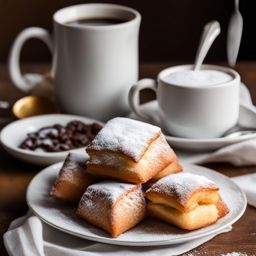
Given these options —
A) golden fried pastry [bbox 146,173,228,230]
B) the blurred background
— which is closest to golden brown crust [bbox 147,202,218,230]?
golden fried pastry [bbox 146,173,228,230]

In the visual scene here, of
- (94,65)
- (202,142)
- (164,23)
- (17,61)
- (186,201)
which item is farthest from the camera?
(164,23)

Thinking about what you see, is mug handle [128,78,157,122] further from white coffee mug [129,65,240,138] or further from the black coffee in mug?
the black coffee in mug

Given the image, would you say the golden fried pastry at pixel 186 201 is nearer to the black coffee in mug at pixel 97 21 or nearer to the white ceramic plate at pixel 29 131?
the white ceramic plate at pixel 29 131

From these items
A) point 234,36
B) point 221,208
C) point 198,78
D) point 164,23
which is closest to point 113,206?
point 221,208

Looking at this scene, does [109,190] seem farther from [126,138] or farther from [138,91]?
[138,91]

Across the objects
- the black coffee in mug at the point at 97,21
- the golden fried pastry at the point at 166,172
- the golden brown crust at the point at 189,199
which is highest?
the black coffee in mug at the point at 97,21

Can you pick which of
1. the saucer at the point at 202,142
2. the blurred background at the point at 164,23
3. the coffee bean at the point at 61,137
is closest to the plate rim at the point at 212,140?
the saucer at the point at 202,142

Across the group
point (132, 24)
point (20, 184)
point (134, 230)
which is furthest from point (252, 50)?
point (134, 230)
